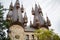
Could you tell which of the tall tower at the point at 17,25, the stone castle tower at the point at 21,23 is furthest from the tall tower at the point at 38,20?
the tall tower at the point at 17,25

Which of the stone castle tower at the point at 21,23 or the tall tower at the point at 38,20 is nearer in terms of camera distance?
the stone castle tower at the point at 21,23

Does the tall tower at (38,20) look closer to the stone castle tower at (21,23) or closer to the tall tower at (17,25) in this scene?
the stone castle tower at (21,23)

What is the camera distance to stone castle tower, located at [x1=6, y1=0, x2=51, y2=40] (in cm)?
5516

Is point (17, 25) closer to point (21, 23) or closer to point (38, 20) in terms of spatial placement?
point (21, 23)

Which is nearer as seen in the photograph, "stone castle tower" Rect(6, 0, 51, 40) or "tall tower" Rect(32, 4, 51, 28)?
"stone castle tower" Rect(6, 0, 51, 40)

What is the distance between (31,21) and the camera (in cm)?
6588

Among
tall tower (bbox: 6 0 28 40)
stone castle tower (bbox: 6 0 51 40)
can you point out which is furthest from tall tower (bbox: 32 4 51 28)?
tall tower (bbox: 6 0 28 40)

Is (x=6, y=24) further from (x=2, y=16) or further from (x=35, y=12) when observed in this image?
(x=35, y=12)

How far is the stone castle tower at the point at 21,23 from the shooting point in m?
A: 55.2

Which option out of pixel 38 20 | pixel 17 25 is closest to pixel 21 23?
pixel 17 25

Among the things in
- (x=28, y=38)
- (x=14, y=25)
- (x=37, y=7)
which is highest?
(x=37, y=7)

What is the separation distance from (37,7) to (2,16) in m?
41.6

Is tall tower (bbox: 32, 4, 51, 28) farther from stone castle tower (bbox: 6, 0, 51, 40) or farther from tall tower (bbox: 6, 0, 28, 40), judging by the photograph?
tall tower (bbox: 6, 0, 28, 40)

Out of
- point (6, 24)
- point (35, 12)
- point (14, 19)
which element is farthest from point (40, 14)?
point (6, 24)
